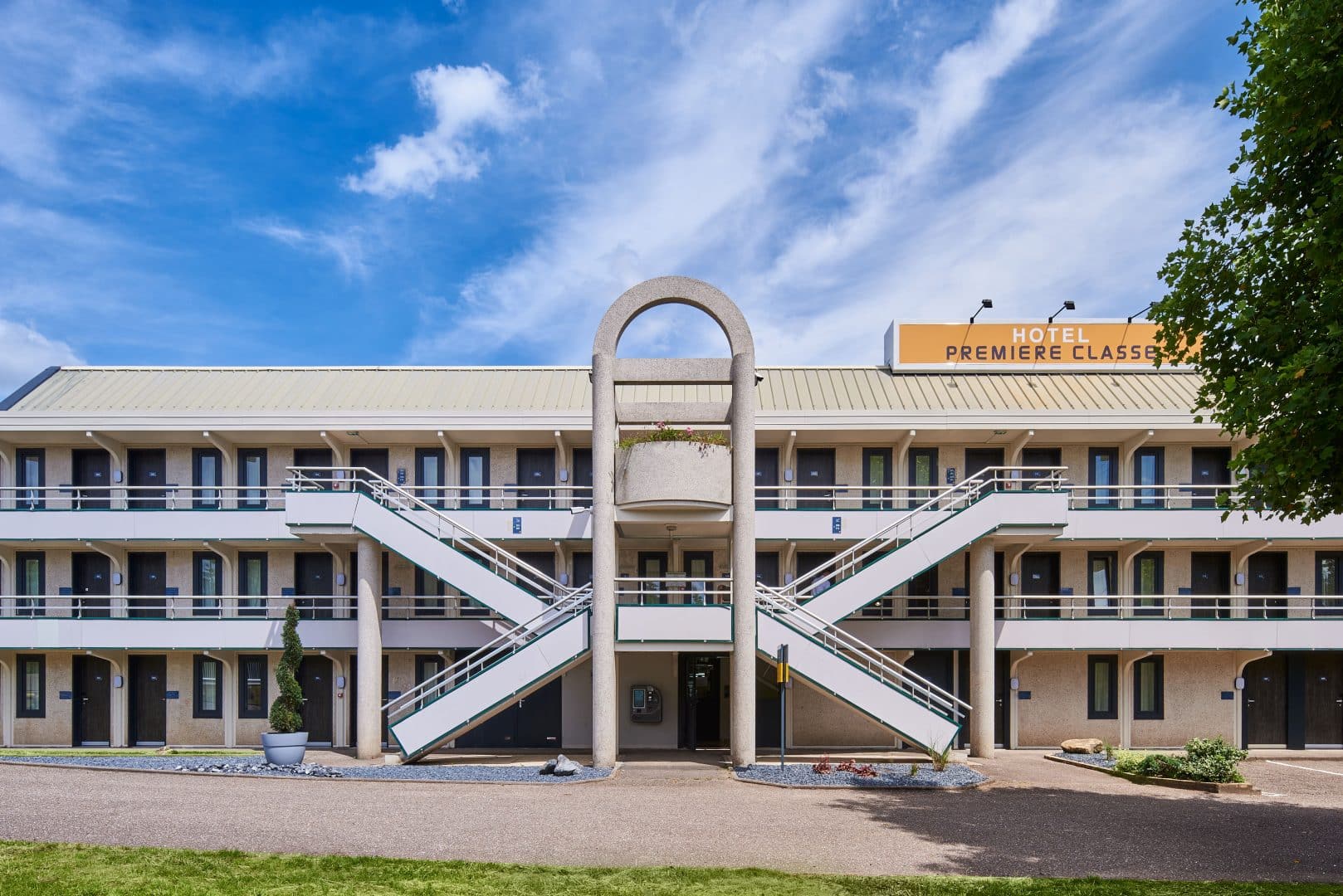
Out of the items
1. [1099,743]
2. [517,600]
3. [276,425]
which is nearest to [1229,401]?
[1099,743]

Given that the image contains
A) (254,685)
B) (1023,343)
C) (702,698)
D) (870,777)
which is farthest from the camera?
(1023,343)

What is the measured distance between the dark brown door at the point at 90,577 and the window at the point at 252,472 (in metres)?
4.49

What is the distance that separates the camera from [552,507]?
26.5 metres

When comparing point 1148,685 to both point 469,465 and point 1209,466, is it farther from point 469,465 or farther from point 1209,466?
point 469,465

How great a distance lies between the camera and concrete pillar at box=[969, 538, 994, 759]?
75.4 ft

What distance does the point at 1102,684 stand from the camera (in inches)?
1020

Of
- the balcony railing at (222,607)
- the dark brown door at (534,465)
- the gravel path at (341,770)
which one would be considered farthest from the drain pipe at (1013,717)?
the balcony railing at (222,607)

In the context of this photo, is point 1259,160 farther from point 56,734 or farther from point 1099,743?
point 56,734

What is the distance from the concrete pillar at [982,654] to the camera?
75.4ft

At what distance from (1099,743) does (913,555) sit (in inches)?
302

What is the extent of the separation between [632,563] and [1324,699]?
21.0 meters

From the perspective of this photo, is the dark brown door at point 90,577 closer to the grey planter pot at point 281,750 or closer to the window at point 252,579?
the window at point 252,579

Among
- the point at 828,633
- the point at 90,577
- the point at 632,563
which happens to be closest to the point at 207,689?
the point at 90,577

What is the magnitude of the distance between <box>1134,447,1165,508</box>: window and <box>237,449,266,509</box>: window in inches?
1034
